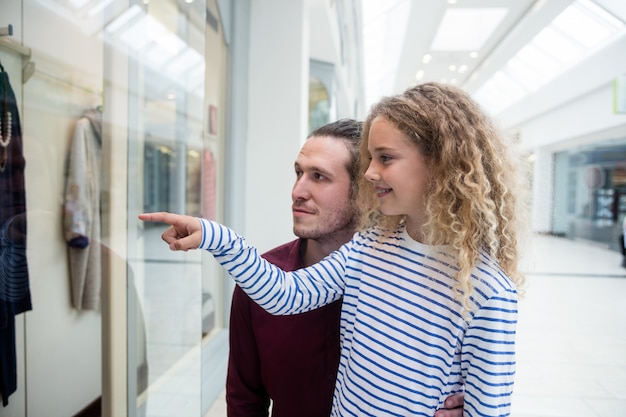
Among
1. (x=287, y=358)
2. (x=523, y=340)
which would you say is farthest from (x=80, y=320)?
(x=523, y=340)

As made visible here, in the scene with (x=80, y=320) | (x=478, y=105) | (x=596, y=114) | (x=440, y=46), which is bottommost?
(x=80, y=320)

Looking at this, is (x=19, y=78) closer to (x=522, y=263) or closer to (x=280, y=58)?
(x=280, y=58)

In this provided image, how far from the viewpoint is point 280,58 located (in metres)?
2.97

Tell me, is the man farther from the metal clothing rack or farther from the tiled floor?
the metal clothing rack

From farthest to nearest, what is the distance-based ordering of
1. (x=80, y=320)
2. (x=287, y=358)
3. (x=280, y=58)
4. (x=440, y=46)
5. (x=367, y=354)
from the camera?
(x=440, y=46) < (x=280, y=58) < (x=80, y=320) < (x=287, y=358) < (x=367, y=354)

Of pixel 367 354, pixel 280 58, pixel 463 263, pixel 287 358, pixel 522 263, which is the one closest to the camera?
pixel 463 263

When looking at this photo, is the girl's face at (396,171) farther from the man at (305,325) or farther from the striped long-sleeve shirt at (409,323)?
the man at (305,325)

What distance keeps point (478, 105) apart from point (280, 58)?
87.4 inches

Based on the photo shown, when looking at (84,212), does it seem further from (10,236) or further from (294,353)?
(294,353)

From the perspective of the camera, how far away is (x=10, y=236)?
1.61m

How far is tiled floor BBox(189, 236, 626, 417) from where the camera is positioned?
99.2 inches

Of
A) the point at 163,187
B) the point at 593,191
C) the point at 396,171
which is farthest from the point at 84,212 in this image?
the point at 593,191

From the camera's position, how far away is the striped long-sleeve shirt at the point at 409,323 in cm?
80

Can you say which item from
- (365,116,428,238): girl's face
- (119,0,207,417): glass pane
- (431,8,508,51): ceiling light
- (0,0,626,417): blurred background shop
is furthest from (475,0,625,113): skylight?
(119,0,207,417): glass pane
